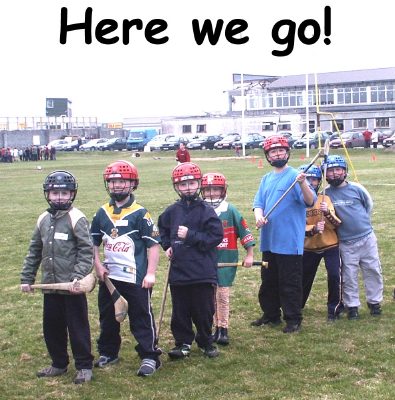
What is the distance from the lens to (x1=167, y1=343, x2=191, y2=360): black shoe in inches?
261

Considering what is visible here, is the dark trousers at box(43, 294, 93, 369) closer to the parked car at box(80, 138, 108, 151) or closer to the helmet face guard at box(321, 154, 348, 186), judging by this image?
the helmet face guard at box(321, 154, 348, 186)

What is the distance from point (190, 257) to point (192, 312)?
0.55 meters

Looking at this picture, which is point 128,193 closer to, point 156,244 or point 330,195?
point 156,244

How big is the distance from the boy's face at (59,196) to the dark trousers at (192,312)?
4.25 feet

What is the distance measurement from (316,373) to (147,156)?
Result: 50.7m

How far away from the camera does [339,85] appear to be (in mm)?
79875

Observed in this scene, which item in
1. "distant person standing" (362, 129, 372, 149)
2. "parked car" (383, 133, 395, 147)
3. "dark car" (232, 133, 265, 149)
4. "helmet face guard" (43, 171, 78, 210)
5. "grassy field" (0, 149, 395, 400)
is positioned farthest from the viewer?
"dark car" (232, 133, 265, 149)

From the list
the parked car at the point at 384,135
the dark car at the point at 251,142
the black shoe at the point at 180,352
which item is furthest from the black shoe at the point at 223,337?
the dark car at the point at 251,142

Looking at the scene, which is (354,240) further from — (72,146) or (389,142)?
(72,146)

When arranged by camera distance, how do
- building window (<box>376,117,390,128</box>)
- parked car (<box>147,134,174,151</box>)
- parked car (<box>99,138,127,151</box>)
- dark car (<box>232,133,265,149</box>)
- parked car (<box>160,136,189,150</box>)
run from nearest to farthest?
1. dark car (<box>232,133,265,149</box>)
2. parked car (<box>160,136,189,150</box>)
3. parked car (<box>147,134,174,151</box>)
4. parked car (<box>99,138,127,151</box>)
5. building window (<box>376,117,390,128</box>)

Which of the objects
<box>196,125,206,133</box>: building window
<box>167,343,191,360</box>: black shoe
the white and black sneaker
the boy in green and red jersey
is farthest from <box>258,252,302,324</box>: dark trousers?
<box>196,125,206,133</box>: building window

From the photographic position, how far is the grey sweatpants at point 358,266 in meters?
7.90

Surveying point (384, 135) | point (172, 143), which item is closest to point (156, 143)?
point (172, 143)

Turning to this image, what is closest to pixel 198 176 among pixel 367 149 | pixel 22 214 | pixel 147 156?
pixel 22 214
